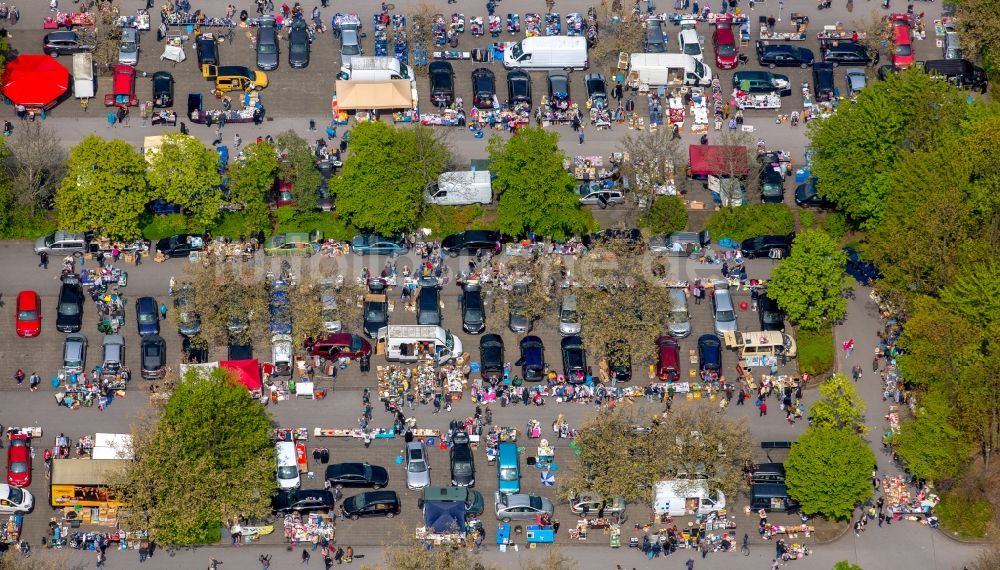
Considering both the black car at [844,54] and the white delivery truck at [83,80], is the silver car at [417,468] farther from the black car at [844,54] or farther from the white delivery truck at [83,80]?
the black car at [844,54]

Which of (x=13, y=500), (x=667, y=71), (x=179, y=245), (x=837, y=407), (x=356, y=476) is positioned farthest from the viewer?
(x=667, y=71)

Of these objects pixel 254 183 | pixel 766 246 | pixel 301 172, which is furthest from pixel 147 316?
pixel 766 246

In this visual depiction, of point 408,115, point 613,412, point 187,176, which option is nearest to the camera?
point 613,412

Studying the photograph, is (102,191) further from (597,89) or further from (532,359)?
(597,89)

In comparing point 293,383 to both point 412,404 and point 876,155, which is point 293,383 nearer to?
point 412,404

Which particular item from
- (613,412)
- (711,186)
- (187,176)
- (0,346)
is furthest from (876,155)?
(0,346)

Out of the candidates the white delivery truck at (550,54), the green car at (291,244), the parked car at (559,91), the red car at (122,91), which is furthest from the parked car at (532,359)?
the red car at (122,91)
